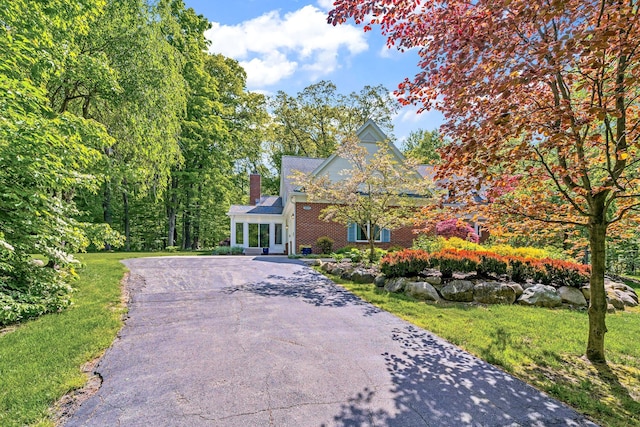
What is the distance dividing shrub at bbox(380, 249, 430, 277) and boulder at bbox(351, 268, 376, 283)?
28.1 inches

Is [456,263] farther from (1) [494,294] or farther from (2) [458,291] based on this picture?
(1) [494,294]

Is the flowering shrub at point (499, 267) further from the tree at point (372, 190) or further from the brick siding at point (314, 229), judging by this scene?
the brick siding at point (314, 229)

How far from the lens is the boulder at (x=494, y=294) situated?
7121 mm

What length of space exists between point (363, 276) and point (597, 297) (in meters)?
5.67

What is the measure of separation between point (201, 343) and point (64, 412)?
1.72m

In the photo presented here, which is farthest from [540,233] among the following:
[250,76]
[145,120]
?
[250,76]

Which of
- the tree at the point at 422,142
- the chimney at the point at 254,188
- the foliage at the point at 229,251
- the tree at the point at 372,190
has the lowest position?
the foliage at the point at 229,251

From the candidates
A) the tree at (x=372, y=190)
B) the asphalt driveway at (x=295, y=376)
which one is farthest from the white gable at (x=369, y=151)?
the asphalt driveway at (x=295, y=376)

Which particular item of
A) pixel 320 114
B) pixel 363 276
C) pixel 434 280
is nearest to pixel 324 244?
pixel 363 276

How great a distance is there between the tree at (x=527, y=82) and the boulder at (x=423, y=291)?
10.7ft

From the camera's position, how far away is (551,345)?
4.61 m

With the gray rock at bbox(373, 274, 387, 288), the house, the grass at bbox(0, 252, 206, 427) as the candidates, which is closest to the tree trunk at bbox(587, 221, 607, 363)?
the gray rock at bbox(373, 274, 387, 288)

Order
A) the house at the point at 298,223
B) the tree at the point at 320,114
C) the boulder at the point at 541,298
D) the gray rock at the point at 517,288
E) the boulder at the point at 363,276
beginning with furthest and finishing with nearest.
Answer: the tree at the point at 320,114
the house at the point at 298,223
the boulder at the point at 363,276
the gray rock at the point at 517,288
the boulder at the point at 541,298

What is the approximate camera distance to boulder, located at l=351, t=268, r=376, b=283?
9.22 m
